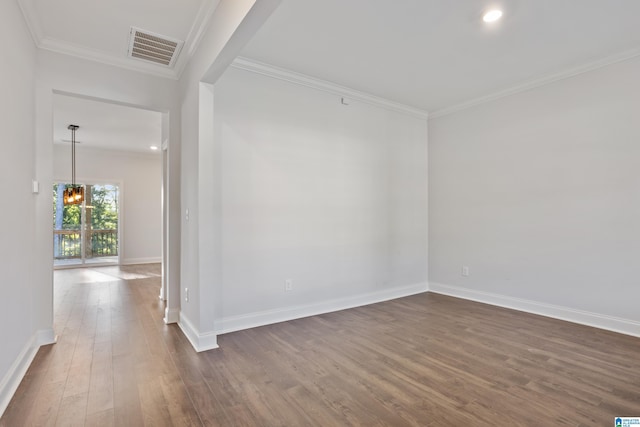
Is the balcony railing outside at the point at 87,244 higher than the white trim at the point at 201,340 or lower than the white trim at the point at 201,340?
higher

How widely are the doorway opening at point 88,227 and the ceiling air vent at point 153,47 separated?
5799 millimetres

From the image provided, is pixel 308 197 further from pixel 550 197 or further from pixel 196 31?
pixel 550 197

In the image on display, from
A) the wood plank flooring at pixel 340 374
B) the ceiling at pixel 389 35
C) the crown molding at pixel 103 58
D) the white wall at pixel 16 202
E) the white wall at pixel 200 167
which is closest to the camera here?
the wood plank flooring at pixel 340 374

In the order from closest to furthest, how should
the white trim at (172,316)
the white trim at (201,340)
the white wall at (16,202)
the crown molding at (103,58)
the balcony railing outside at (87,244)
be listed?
the white wall at (16,202) → the white trim at (201,340) → the crown molding at (103,58) → the white trim at (172,316) → the balcony railing outside at (87,244)

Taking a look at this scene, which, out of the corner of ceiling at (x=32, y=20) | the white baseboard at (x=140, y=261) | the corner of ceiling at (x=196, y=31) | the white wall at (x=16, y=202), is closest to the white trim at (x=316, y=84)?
the corner of ceiling at (x=196, y=31)

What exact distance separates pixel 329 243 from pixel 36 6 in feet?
11.0

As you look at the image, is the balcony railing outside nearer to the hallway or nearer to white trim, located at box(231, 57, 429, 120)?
the hallway

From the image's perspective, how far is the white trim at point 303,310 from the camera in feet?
10.7

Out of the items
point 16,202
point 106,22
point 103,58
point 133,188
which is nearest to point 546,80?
point 106,22

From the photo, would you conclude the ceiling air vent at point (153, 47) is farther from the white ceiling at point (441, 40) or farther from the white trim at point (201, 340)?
the white trim at point (201, 340)

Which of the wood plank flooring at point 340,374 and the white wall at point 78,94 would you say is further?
the white wall at point 78,94

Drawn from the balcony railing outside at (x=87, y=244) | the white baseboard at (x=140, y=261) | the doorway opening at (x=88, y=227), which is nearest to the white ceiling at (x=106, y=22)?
the doorway opening at (x=88, y=227)

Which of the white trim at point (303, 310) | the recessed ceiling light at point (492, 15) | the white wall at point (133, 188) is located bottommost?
the white trim at point (303, 310)

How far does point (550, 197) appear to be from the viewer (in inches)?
147
